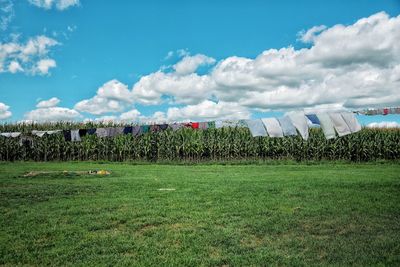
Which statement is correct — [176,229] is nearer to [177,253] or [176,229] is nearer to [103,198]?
[177,253]

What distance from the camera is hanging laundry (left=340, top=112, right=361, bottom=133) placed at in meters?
15.6

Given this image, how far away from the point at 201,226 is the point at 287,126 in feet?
39.1

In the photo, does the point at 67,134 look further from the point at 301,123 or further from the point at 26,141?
the point at 301,123

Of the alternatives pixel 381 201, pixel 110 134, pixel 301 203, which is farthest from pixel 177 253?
pixel 110 134

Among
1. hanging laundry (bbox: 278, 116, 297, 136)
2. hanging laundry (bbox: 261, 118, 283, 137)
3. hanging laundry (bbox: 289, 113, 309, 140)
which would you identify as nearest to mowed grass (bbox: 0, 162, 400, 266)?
hanging laundry (bbox: 289, 113, 309, 140)

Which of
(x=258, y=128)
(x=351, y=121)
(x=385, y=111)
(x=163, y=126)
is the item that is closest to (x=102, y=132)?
(x=163, y=126)

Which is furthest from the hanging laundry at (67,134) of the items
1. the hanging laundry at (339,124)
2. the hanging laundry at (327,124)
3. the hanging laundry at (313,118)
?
the hanging laundry at (339,124)

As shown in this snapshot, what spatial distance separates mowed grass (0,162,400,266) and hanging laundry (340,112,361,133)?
4588 millimetres

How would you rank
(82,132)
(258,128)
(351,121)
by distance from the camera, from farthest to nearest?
(82,132) → (258,128) → (351,121)

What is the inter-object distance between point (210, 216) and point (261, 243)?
175 centimetres

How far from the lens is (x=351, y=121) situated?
15.6 meters

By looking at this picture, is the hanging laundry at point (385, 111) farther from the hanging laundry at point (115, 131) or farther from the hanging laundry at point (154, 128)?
the hanging laundry at point (115, 131)

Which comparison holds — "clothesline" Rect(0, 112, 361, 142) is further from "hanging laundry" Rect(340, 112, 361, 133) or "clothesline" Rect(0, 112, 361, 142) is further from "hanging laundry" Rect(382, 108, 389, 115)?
"hanging laundry" Rect(382, 108, 389, 115)

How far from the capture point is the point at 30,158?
1296 inches
